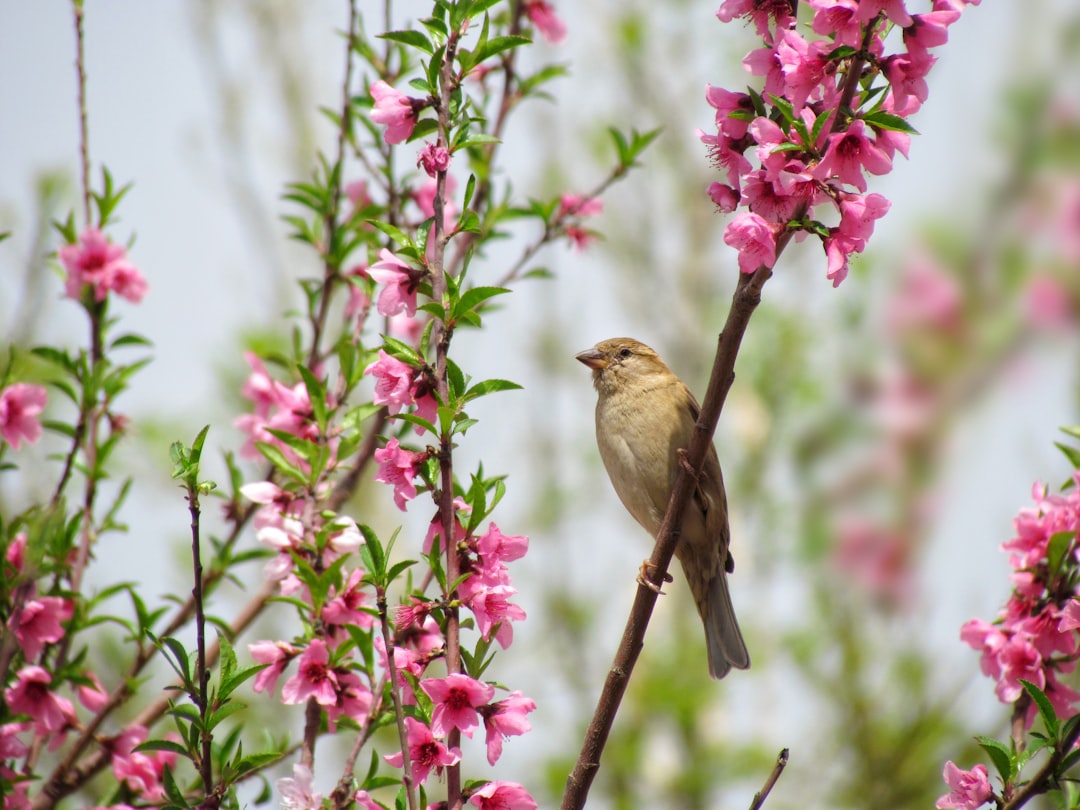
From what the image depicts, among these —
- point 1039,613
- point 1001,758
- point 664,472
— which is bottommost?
point 1001,758

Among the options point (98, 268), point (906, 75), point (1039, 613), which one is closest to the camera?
point (906, 75)

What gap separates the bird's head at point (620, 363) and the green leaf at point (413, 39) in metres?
2.51

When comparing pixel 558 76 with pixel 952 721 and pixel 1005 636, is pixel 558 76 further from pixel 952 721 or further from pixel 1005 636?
pixel 952 721

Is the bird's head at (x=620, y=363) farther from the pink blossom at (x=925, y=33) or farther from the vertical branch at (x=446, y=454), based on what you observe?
the pink blossom at (x=925, y=33)

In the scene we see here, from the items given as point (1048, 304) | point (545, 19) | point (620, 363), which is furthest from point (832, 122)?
point (1048, 304)

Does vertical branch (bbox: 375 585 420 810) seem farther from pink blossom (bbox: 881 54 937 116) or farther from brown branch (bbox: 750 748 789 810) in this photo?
pink blossom (bbox: 881 54 937 116)

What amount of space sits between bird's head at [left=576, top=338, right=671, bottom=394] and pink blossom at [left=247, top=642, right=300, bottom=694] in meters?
2.56

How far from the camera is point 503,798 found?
2.12 m

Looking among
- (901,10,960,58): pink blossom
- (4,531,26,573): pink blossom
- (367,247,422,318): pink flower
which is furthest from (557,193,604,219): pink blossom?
(4,531,26,573): pink blossom

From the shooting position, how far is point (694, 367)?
36.0 feet

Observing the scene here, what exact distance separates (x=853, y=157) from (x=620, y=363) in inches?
110

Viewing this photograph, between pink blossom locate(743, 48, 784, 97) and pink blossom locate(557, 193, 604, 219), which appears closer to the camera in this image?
pink blossom locate(743, 48, 784, 97)

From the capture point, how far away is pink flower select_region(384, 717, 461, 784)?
6.80ft

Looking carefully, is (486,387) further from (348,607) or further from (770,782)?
(770,782)
